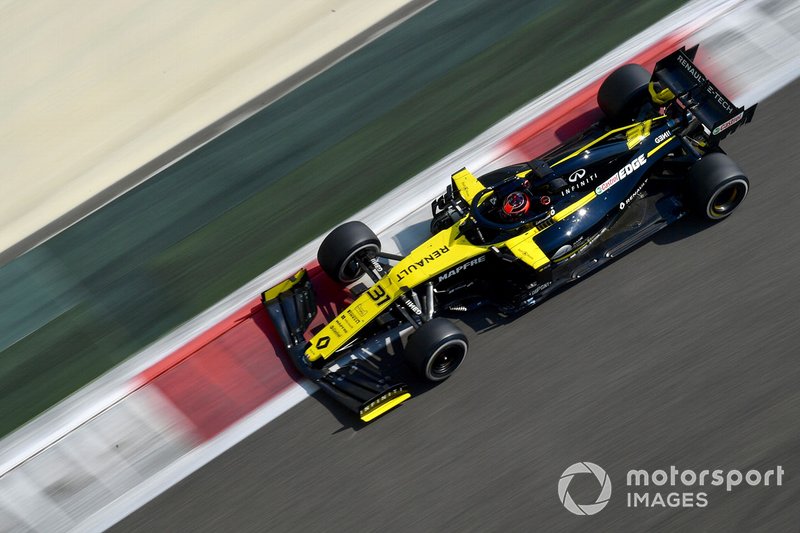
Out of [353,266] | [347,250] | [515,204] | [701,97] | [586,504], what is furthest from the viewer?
[701,97]

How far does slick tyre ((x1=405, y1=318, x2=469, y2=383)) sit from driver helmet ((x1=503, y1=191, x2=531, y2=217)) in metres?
1.29

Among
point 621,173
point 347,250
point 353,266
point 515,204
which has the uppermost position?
point 347,250

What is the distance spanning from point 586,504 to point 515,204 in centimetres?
296

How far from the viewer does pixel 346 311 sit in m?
9.41

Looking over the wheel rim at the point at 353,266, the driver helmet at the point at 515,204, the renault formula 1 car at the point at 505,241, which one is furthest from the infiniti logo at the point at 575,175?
the wheel rim at the point at 353,266

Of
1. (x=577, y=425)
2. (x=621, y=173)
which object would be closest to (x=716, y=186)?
(x=621, y=173)

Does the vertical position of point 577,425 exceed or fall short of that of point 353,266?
it falls short

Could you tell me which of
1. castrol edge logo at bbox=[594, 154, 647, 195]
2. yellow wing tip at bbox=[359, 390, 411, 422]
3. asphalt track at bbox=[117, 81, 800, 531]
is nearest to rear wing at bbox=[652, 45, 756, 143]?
castrol edge logo at bbox=[594, 154, 647, 195]

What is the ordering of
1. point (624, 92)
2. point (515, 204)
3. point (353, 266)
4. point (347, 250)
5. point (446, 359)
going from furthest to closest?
point (624, 92) → point (353, 266) → point (347, 250) → point (515, 204) → point (446, 359)

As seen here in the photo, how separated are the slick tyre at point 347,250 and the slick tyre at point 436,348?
1.21m

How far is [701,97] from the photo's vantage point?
10.1m

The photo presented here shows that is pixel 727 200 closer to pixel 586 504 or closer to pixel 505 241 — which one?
pixel 505 241

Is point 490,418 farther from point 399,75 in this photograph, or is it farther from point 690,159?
point 399,75

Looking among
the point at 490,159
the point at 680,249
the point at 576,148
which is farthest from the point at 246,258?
the point at 680,249
